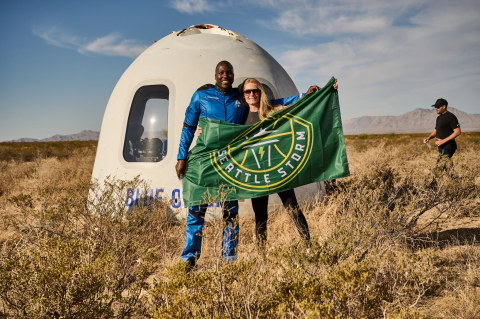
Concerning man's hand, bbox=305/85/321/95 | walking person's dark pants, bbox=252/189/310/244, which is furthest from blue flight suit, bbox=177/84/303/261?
man's hand, bbox=305/85/321/95

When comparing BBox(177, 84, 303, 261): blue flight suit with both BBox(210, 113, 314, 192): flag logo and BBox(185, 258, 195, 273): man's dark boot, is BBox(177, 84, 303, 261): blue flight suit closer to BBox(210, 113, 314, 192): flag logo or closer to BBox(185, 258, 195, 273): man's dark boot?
BBox(185, 258, 195, 273): man's dark boot

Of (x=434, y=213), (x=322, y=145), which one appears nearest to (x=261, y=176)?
(x=322, y=145)

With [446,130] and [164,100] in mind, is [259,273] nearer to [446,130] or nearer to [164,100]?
[164,100]

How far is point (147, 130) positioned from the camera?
460 cm

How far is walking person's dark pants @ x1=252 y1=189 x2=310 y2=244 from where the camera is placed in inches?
114

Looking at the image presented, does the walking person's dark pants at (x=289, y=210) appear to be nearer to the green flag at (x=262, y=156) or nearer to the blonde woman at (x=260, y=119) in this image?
the blonde woman at (x=260, y=119)

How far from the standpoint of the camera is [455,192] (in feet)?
11.8

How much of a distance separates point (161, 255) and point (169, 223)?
616 mm

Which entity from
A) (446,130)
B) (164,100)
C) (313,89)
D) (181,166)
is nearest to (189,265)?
(181,166)

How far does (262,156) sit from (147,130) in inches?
91.2

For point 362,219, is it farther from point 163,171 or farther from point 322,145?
point 163,171

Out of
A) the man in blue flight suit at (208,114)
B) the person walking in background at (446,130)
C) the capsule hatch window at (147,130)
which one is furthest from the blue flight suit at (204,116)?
the person walking in background at (446,130)

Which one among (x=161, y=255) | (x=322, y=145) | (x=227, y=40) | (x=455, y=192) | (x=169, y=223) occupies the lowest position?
(x=161, y=255)

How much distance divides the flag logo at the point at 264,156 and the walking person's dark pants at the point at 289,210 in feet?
0.49
